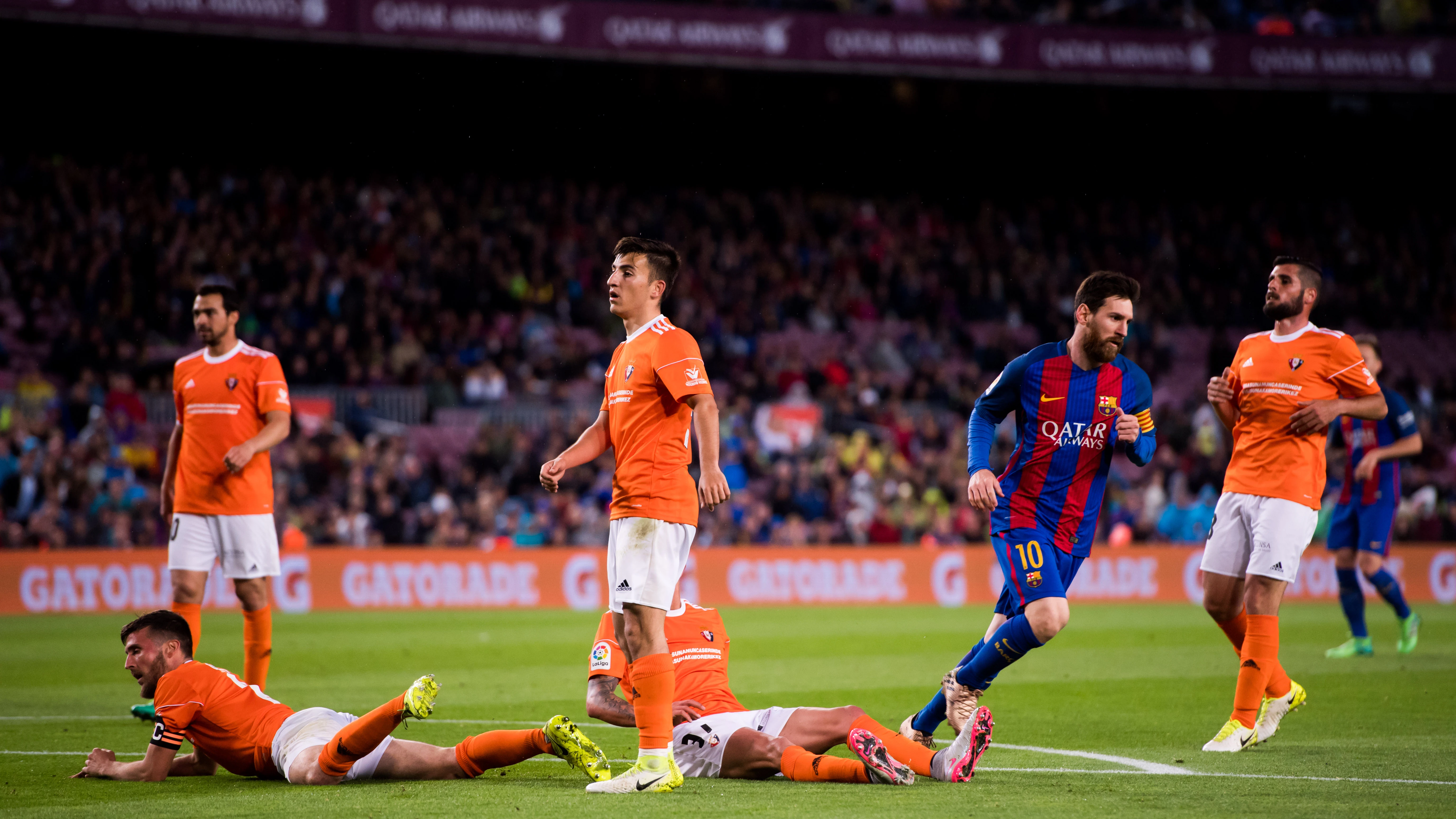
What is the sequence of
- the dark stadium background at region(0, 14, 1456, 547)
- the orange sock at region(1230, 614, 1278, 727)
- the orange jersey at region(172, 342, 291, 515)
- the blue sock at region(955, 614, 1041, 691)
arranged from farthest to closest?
the dark stadium background at region(0, 14, 1456, 547) → the orange jersey at region(172, 342, 291, 515) → the orange sock at region(1230, 614, 1278, 727) → the blue sock at region(955, 614, 1041, 691)

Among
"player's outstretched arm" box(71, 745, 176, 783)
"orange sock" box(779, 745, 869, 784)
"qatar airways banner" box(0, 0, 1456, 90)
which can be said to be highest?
"qatar airways banner" box(0, 0, 1456, 90)

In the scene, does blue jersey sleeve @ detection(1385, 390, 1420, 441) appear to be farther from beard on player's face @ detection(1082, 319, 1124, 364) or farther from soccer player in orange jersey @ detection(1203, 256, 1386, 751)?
beard on player's face @ detection(1082, 319, 1124, 364)

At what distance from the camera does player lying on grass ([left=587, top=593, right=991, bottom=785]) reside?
20.9ft

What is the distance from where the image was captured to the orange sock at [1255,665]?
7723 mm

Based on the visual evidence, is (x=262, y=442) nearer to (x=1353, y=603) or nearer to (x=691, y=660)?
(x=691, y=660)

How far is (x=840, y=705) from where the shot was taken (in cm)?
991

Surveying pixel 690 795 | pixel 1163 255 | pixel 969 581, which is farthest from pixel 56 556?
pixel 1163 255

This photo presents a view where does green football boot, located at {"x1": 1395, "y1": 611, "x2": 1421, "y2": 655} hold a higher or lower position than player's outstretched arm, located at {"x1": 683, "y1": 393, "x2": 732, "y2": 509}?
lower

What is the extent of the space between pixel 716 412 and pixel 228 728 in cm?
257

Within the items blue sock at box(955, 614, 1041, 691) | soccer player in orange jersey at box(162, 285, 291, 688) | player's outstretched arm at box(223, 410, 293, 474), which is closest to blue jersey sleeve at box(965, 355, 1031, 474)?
blue sock at box(955, 614, 1041, 691)

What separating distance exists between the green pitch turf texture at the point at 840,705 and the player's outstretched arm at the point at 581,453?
52.7 inches

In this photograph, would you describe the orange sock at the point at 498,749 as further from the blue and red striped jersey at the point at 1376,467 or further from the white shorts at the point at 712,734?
the blue and red striped jersey at the point at 1376,467

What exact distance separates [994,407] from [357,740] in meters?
3.41

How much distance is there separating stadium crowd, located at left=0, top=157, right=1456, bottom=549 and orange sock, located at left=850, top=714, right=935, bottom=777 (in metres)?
14.3
